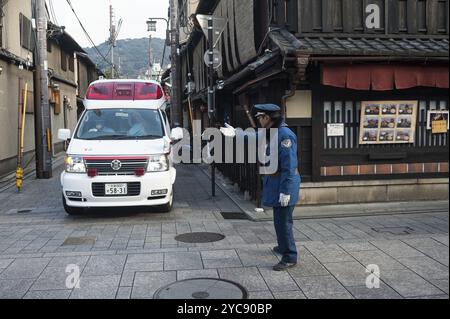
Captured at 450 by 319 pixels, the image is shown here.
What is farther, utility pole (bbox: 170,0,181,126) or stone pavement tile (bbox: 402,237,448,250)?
utility pole (bbox: 170,0,181,126)

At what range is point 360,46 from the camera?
8188mm

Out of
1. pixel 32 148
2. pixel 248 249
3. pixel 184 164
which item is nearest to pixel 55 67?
pixel 32 148

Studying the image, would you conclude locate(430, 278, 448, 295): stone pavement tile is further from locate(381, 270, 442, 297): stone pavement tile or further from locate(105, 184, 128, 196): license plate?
locate(105, 184, 128, 196): license plate

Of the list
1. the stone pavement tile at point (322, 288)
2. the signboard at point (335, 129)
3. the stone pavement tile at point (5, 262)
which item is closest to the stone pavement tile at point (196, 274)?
the stone pavement tile at point (322, 288)

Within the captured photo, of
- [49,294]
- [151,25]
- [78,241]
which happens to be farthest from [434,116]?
[151,25]

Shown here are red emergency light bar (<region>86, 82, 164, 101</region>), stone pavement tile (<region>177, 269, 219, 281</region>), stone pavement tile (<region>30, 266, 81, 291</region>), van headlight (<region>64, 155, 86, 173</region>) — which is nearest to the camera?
stone pavement tile (<region>30, 266, 81, 291</region>)

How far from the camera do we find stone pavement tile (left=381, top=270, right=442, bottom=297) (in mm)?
4676

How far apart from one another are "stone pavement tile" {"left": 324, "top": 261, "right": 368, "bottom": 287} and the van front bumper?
12.4ft

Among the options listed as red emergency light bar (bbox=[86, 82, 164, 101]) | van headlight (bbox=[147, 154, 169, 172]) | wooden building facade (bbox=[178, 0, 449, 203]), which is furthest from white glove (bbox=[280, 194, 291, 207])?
red emergency light bar (bbox=[86, 82, 164, 101])

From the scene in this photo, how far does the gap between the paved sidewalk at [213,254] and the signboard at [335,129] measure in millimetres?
1724

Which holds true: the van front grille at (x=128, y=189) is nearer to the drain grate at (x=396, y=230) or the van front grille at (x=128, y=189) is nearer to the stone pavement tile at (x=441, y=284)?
the drain grate at (x=396, y=230)

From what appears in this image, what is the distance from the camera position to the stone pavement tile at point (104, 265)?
5.49 metres

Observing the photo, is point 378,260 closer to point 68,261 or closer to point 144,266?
point 144,266
